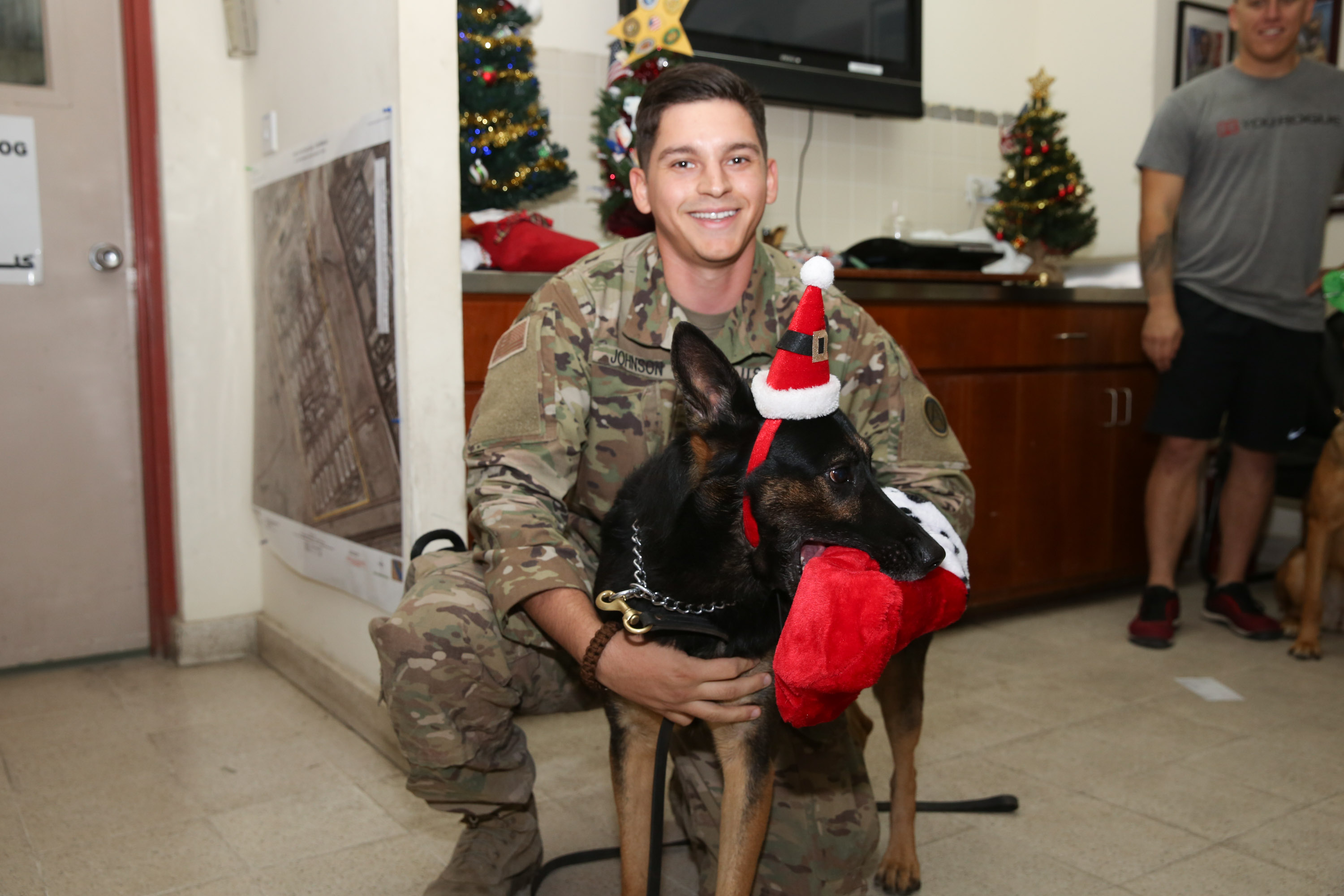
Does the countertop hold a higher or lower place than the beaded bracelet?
higher

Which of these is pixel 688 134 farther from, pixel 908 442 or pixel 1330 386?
pixel 1330 386

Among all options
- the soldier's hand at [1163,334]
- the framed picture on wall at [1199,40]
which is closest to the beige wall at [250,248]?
the soldier's hand at [1163,334]

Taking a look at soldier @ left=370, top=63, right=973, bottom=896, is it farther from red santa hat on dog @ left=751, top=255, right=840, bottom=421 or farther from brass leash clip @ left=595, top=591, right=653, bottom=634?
red santa hat on dog @ left=751, top=255, right=840, bottom=421

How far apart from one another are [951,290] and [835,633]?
95.4 inches

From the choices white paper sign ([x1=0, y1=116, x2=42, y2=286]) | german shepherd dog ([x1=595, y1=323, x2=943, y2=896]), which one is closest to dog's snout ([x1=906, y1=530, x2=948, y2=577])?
german shepherd dog ([x1=595, y1=323, x2=943, y2=896])

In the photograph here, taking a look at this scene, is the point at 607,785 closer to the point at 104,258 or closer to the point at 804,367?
the point at 804,367

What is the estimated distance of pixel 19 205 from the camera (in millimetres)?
2984

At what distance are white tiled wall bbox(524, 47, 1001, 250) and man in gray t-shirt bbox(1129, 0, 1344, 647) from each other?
3.25 ft

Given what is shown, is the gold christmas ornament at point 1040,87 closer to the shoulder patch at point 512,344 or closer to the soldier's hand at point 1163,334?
the soldier's hand at point 1163,334

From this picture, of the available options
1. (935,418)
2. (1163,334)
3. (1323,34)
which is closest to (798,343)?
(935,418)

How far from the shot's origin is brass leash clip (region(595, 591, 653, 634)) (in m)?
1.37

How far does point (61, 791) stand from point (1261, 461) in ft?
12.4

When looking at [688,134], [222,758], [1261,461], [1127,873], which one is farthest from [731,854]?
[1261,461]

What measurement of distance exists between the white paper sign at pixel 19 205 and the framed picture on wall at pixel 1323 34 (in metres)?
4.71
